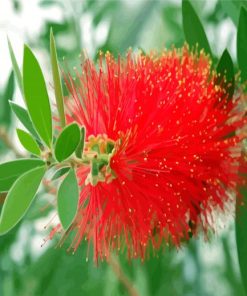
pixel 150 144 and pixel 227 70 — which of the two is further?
pixel 227 70

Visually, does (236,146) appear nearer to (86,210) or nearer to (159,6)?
(86,210)

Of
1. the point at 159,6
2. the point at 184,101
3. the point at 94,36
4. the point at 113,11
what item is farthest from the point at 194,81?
the point at 159,6

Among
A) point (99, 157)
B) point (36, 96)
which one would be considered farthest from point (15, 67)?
point (99, 157)

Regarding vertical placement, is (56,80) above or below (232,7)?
below

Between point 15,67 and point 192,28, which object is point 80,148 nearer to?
point 15,67

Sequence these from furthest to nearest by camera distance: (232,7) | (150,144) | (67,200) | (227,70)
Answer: (232,7) < (227,70) < (150,144) < (67,200)

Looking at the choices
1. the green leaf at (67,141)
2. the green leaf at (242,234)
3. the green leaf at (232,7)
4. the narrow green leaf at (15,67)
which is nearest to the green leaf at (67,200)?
the green leaf at (67,141)

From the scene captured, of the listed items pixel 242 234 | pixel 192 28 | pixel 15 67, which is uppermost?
pixel 192 28
